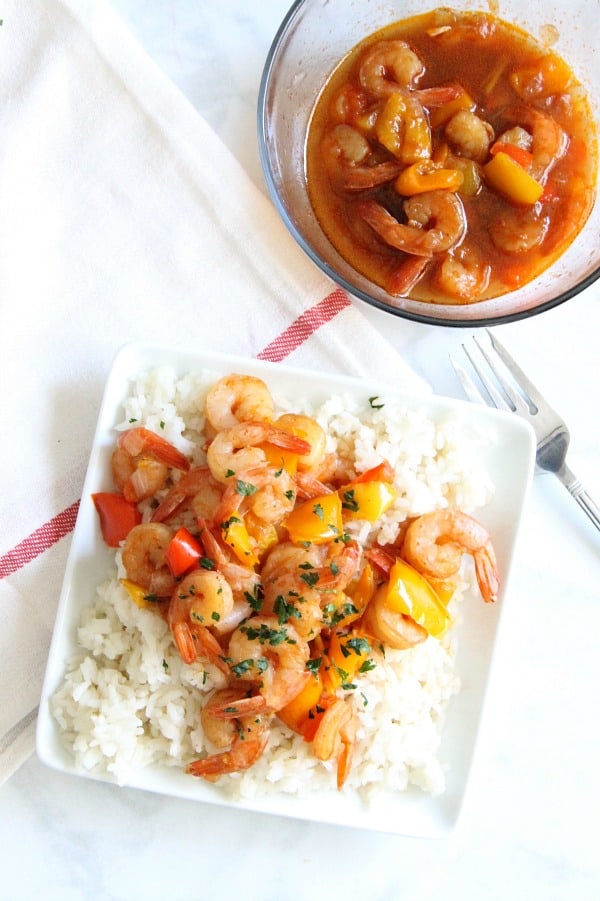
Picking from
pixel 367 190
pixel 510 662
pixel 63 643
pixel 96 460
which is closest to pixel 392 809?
pixel 510 662

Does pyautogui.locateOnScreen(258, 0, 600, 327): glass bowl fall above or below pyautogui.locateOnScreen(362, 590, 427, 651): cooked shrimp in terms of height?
above

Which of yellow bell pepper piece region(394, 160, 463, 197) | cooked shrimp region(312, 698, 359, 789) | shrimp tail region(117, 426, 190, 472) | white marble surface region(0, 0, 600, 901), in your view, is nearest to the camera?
cooked shrimp region(312, 698, 359, 789)

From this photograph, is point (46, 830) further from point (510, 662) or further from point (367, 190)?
point (367, 190)

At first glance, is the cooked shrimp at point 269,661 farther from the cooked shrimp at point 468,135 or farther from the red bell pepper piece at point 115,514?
the cooked shrimp at point 468,135

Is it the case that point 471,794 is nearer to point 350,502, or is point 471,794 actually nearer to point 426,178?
point 350,502

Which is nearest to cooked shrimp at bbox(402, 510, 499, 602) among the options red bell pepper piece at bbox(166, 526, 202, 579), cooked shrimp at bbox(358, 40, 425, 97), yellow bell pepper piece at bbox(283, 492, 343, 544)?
yellow bell pepper piece at bbox(283, 492, 343, 544)

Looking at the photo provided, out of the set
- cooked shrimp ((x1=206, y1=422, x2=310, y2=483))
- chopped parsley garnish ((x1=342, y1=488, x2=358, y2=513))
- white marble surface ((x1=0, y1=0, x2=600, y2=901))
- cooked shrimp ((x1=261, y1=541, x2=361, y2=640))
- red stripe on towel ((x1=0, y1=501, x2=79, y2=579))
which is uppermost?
cooked shrimp ((x1=206, y1=422, x2=310, y2=483))

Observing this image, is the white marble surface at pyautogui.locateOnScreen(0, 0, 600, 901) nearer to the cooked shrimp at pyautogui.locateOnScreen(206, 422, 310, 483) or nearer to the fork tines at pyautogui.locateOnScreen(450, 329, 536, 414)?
the fork tines at pyautogui.locateOnScreen(450, 329, 536, 414)
